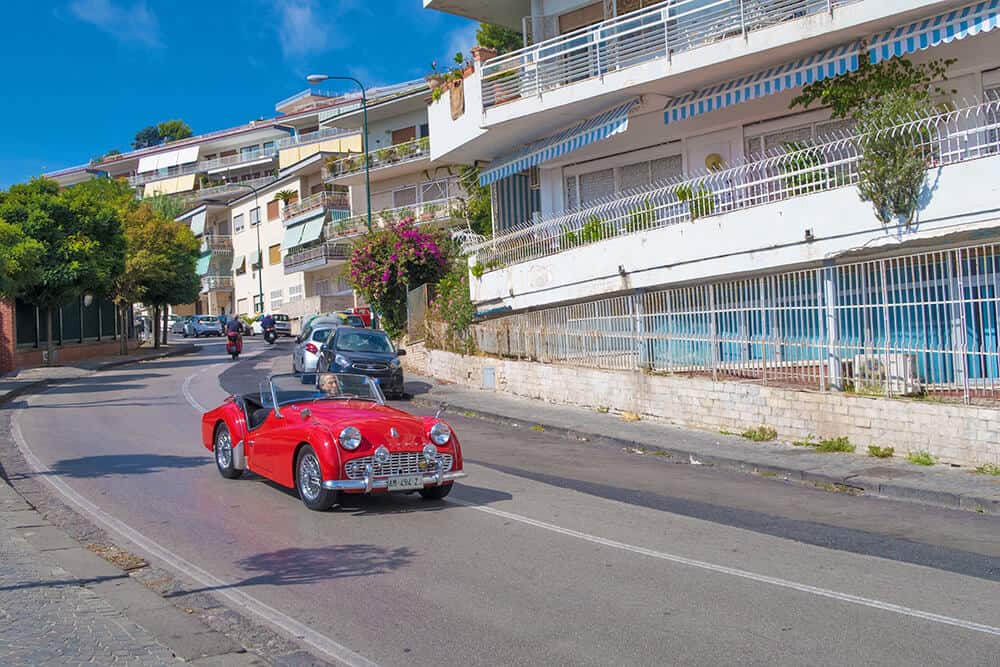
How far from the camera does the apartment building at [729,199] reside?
Answer: 527 inches

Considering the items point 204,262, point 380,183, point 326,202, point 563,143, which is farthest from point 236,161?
point 563,143

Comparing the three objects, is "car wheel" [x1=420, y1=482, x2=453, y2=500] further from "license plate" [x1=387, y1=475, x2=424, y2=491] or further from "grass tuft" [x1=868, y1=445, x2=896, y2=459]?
"grass tuft" [x1=868, y1=445, x2=896, y2=459]

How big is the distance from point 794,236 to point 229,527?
36.4 ft

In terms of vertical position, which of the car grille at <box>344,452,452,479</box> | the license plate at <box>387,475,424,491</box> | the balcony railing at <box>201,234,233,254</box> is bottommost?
the license plate at <box>387,475,424,491</box>

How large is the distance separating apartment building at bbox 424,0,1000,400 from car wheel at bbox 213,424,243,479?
8.33 meters

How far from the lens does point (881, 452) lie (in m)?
12.8

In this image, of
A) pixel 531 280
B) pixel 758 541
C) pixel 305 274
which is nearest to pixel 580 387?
pixel 531 280

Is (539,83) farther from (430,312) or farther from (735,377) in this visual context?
(735,377)

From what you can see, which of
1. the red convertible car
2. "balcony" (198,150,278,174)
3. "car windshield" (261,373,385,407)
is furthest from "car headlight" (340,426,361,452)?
"balcony" (198,150,278,174)

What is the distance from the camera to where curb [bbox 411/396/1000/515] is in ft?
33.6

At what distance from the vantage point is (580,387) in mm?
19578

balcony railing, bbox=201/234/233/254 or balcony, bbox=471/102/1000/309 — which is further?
balcony railing, bbox=201/234/233/254

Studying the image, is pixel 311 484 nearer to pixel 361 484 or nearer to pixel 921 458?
pixel 361 484

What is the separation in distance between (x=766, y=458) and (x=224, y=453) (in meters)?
7.25
